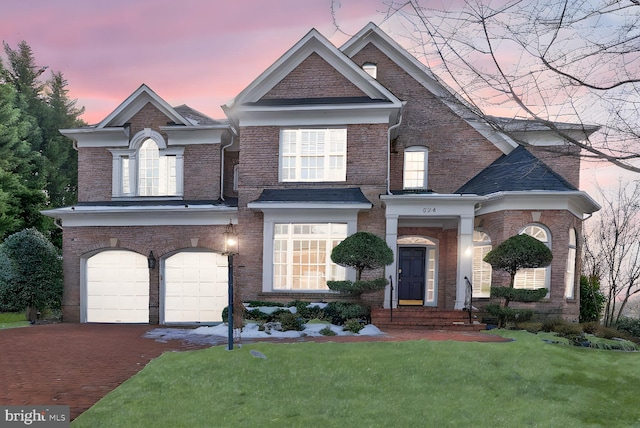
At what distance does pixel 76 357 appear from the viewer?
8.03 m

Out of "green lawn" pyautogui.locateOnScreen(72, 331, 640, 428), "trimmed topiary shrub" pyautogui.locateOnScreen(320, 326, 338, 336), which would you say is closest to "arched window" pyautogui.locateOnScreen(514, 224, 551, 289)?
"green lawn" pyautogui.locateOnScreen(72, 331, 640, 428)

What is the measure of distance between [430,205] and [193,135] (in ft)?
32.6

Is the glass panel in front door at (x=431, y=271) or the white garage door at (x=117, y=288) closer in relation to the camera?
the white garage door at (x=117, y=288)

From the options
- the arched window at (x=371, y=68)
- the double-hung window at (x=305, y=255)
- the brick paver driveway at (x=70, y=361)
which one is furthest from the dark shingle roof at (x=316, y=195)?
the arched window at (x=371, y=68)

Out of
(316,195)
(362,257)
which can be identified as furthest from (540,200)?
(316,195)

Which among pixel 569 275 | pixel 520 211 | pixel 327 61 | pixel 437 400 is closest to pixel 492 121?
pixel 437 400

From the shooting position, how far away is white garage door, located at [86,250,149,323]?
13.7m

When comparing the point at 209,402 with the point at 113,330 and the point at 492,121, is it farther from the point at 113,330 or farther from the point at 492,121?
the point at 113,330

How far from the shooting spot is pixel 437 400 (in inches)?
215

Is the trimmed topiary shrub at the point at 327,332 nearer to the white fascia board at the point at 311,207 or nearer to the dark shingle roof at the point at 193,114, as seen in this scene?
the white fascia board at the point at 311,207

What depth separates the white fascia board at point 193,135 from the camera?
1419 centimetres

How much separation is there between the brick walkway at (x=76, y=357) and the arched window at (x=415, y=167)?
6.74 m

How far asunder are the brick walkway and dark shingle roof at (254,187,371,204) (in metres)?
4.50

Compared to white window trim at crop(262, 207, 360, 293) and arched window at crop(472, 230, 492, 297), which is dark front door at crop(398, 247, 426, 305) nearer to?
arched window at crop(472, 230, 492, 297)
